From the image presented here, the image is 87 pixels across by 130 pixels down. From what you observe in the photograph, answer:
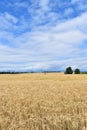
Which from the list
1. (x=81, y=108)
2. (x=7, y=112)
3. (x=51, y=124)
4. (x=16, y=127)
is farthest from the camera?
(x=81, y=108)

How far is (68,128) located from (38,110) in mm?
3280

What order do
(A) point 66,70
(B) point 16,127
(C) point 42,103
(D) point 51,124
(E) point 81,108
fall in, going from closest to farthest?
(B) point 16,127
(D) point 51,124
(E) point 81,108
(C) point 42,103
(A) point 66,70

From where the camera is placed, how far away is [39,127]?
6.90 metres

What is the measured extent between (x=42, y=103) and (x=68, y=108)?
1.64m

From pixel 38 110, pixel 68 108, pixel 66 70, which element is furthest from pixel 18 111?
pixel 66 70

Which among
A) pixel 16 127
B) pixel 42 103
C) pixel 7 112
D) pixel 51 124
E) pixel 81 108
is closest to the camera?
pixel 16 127

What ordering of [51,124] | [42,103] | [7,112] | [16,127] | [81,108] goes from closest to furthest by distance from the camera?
[16,127] < [51,124] < [7,112] < [81,108] < [42,103]

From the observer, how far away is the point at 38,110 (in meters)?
→ 10.0

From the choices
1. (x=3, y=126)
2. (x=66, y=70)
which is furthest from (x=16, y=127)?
(x=66, y=70)

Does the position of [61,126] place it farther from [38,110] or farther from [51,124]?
[38,110]

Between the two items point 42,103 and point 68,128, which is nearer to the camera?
point 68,128

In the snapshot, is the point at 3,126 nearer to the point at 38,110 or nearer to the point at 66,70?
the point at 38,110

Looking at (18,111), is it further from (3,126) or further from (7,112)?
(3,126)

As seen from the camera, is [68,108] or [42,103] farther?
[42,103]
